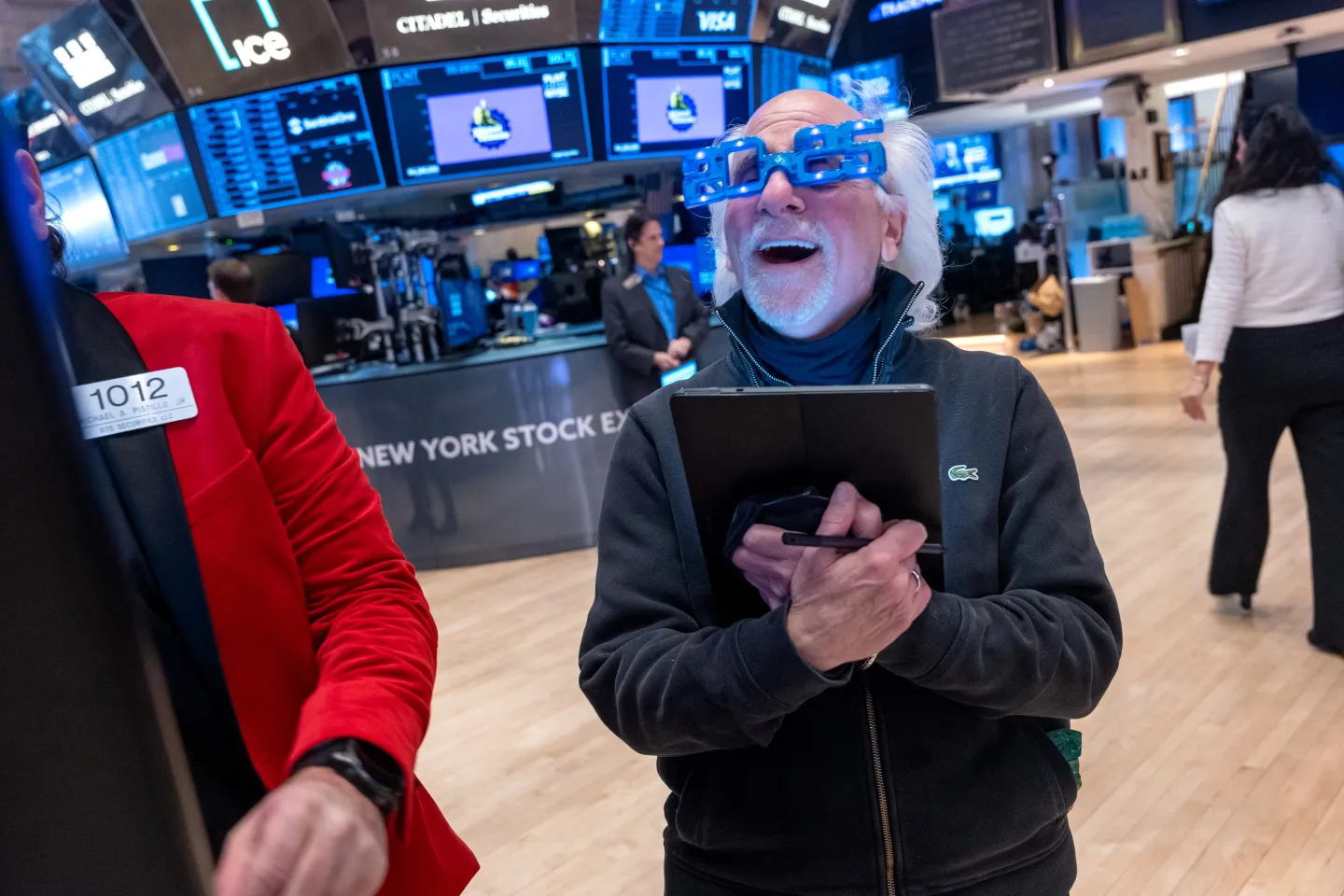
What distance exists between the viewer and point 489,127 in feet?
19.3

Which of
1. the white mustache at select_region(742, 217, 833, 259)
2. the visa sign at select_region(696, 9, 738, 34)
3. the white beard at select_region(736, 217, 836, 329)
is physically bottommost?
the white beard at select_region(736, 217, 836, 329)

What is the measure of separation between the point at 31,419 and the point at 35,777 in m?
0.08

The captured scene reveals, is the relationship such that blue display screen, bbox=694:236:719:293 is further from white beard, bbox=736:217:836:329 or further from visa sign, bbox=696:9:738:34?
visa sign, bbox=696:9:738:34

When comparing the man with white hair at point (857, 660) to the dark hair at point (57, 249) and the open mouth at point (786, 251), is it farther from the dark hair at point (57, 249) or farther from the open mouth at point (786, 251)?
the dark hair at point (57, 249)

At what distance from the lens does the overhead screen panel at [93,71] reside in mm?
5555

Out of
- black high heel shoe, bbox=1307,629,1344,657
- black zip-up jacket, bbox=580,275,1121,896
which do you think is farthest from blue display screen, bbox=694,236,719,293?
black high heel shoe, bbox=1307,629,1344,657

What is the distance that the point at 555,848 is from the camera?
289 cm

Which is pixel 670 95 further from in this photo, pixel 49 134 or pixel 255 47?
pixel 49 134

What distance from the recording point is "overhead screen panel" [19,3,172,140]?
5.55 metres

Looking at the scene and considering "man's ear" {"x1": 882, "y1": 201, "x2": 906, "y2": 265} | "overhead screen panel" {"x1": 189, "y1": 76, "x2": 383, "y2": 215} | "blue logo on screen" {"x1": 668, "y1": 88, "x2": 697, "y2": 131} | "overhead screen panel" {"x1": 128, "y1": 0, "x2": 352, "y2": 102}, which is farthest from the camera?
"blue logo on screen" {"x1": 668, "y1": 88, "x2": 697, "y2": 131}

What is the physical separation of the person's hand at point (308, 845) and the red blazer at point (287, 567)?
11 centimetres

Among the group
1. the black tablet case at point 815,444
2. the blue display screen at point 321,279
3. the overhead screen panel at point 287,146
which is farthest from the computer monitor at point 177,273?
the black tablet case at point 815,444

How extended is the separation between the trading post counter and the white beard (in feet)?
15.5

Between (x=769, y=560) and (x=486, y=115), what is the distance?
17.5ft
